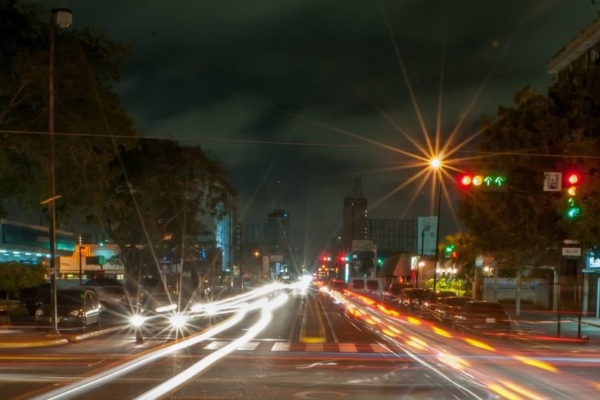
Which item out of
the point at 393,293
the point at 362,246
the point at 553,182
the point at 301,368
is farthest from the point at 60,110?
the point at 362,246

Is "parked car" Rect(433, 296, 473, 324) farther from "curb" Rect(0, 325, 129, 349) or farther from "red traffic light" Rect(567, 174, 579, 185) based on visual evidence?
"curb" Rect(0, 325, 129, 349)

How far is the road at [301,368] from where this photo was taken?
14547mm

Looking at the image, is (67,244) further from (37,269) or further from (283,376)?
(283,376)

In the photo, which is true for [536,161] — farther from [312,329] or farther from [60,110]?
[60,110]

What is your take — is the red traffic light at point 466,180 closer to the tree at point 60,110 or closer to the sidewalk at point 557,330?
the sidewalk at point 557,330

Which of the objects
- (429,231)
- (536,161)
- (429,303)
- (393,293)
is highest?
(536,161)

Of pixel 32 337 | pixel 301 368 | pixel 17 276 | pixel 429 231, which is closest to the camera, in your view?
pixel 301 368

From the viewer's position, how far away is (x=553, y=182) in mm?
27344

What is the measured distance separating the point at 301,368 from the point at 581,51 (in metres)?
47.2

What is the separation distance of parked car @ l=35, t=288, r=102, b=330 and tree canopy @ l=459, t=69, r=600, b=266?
1948cm

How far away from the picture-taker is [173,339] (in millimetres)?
27938

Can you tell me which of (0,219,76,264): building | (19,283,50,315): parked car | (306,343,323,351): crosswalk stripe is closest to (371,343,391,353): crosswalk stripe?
(306,343,323,351): crosswalk stripe

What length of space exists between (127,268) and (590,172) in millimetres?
33579

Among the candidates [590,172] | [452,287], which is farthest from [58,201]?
[452,287]
